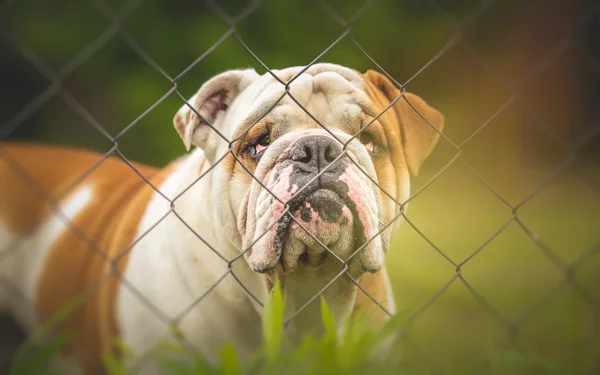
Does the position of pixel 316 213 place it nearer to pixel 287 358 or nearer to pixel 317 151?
pixel 317 151

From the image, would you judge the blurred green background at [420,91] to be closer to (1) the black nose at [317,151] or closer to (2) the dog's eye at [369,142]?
(2) the dog's eye at [369,142]

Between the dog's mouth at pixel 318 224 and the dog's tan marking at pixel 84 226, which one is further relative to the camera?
the dog's tan marking at pixel 84 226

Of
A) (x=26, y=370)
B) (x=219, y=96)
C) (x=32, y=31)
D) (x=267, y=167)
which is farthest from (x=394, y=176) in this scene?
(x=32, y=31)

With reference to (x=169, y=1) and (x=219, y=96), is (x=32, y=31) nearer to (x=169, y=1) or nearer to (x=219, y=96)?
(x=169, y=1)

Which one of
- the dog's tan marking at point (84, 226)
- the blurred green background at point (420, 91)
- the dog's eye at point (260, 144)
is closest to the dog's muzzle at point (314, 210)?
the dog's eye at point (260, 144)

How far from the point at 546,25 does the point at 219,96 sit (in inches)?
200

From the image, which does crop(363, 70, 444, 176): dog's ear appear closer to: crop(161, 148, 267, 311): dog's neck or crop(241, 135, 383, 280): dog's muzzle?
crop(241, 135, 383, 280): dog's muzzle

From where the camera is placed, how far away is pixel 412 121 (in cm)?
213

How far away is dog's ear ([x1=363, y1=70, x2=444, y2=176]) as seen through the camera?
212 cm

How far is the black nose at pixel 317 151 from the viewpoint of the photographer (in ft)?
5.86

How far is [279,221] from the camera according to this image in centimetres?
175

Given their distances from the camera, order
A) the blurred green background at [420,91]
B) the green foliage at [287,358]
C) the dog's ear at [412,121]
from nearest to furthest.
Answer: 1. the green foliage at [287,358]
2. the dog's ear at [412,121]
3. the blurred green background at [420,91]

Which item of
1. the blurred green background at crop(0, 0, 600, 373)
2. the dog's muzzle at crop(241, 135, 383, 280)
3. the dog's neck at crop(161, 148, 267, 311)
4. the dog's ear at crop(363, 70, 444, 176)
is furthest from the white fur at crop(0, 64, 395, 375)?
the blurred green background at crop(0, 0, 600, 373)

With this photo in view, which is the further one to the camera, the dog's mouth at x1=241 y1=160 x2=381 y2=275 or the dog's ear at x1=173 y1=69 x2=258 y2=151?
the dog's ear at x1=173 y1=69 x2=258 y2=151
